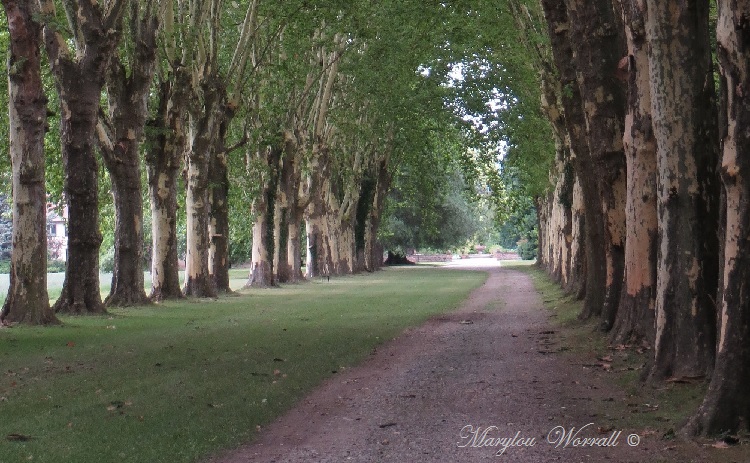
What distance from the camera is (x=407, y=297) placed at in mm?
34344

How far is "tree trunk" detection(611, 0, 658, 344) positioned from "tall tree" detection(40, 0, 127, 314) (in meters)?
12.0

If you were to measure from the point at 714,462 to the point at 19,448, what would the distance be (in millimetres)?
5520

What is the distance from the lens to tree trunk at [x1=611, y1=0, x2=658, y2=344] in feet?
44.8

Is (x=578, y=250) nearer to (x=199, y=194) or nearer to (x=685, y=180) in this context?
(x=199, y=194)

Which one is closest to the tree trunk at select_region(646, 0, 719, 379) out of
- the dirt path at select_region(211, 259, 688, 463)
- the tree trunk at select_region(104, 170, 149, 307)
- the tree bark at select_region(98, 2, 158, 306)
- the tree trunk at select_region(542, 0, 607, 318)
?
the dirt path at select_region(211, 259, 688, 463)

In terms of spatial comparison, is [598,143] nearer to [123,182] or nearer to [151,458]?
[151,458]

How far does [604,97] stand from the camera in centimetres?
1770

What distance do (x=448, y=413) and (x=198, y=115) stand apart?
890 inches

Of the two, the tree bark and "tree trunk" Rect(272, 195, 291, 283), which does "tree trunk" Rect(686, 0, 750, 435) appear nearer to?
the tree bark

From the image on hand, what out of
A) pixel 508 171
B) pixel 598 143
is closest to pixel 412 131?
pixel 508 171

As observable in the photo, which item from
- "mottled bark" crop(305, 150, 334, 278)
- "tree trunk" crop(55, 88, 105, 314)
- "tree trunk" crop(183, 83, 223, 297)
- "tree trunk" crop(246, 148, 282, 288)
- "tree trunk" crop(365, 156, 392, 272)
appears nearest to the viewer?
"tree trunk" crop(55, 88, 105, 314)

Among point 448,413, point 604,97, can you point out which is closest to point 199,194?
point 604,97

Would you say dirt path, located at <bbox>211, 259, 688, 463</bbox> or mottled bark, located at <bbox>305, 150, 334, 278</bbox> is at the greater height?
mottled bark, located at <bbox>305, 150, 334, 278</bbox>

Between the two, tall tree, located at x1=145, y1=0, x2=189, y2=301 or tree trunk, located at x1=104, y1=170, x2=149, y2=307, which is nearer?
tree trunk, located at x1=104, y1=170, x2=149, y2=307
